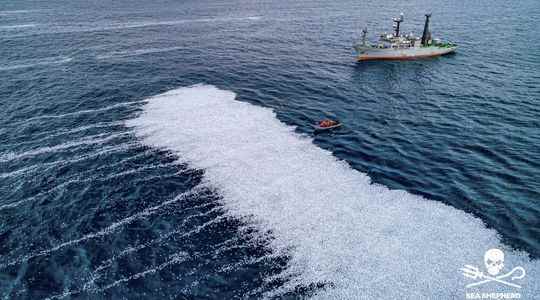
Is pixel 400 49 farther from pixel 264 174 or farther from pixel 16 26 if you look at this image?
pixel 16 26

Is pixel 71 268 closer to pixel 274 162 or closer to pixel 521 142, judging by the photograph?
pixel 274 162

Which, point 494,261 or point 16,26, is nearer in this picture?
point 494,261

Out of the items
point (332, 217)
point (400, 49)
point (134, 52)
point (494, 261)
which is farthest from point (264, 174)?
point (134, 52)

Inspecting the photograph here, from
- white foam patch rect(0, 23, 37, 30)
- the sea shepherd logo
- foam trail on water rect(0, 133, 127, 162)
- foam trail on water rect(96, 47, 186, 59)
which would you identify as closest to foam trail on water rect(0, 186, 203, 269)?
foam trail on water rect(0, 133, 127, 162)

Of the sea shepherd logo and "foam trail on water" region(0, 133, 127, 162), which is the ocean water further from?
the sea shepherd logo

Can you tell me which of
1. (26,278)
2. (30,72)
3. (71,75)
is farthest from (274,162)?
(30,72)

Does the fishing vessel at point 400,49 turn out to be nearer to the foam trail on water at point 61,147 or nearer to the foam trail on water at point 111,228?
the foam trail on water at point 61,147
